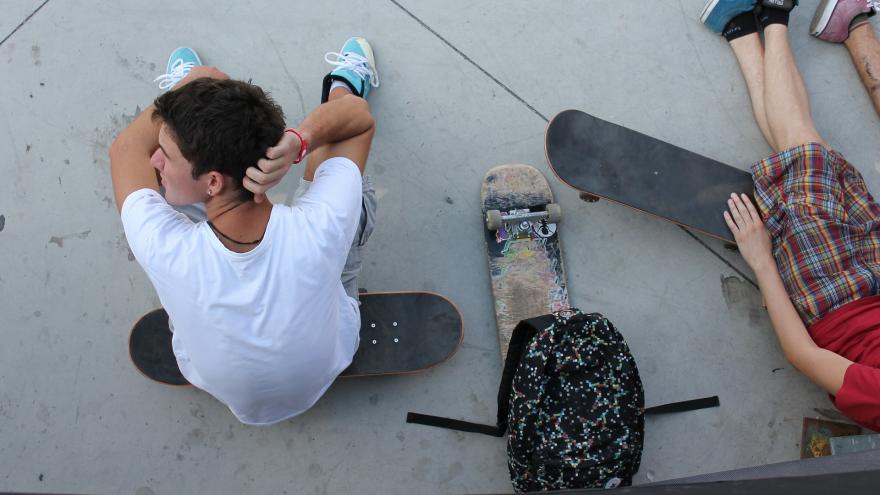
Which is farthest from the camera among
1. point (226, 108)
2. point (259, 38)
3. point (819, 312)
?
point (259, 38)

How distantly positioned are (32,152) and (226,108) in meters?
1.69

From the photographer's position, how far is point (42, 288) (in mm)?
2734

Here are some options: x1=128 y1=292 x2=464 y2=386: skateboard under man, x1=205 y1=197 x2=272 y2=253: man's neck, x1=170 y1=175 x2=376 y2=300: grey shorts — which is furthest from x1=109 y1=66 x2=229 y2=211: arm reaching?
x1=128 y1=292 x2=464 y2=386: skateboard under man

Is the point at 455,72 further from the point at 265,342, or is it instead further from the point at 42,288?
the point at 42,288

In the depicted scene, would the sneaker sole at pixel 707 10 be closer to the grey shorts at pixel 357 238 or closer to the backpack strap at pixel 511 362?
the backpack strap at pixel 511 362

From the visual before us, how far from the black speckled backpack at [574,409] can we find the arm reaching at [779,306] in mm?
673

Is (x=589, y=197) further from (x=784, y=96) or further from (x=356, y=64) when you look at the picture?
(x=356, y=64)

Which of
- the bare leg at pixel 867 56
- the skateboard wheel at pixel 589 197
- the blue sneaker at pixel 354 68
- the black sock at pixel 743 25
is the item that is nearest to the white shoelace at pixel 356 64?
the blue sneaker at pixel 354 68

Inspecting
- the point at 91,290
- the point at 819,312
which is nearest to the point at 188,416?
the point at 91,290

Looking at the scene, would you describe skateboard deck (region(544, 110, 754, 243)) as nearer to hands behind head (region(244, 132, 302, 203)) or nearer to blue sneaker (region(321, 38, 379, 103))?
blue sneaker (region(321, 38, 379, 103))

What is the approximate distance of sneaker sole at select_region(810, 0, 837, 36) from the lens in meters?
3.06

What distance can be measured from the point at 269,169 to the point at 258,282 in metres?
0.30

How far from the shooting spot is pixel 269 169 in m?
1.73

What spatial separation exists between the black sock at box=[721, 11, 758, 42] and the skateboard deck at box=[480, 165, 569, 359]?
1.19m
